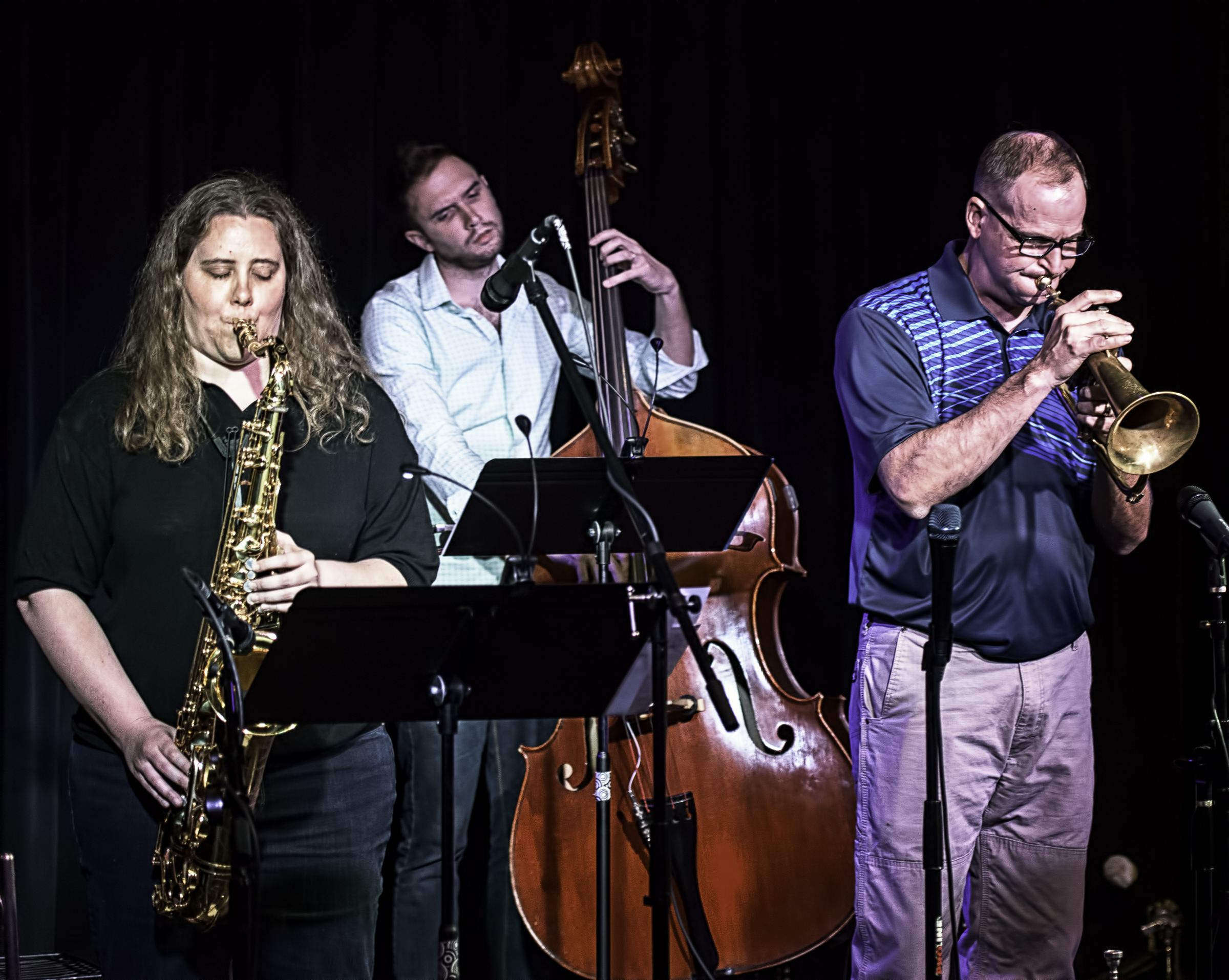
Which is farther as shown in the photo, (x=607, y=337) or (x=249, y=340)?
(x=607, y=337)

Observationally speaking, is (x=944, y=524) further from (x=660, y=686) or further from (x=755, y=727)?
(x=755, y=727)

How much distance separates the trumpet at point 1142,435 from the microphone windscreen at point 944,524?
629 mm

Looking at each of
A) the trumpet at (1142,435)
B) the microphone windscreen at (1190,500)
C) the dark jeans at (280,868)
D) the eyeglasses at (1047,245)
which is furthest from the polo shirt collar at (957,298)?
the dark jeans at (280,868)

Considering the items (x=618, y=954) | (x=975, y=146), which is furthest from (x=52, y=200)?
(x=975, y=146)

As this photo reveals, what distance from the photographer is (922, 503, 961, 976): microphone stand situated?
2.15m

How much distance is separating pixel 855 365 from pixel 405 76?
1.73m

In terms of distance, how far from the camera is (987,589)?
2.67 m

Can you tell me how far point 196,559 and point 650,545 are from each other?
0.78m

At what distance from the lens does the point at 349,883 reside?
231 centimetres

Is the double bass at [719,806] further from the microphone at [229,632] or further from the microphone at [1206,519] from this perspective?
the microphone at [229,632]

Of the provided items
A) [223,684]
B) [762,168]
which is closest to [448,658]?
[223,684]

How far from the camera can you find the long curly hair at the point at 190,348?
232cm

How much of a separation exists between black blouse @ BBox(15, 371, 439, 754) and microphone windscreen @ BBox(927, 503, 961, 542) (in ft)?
3.39

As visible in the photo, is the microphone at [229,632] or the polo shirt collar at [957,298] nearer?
the microphone at [229,632]
